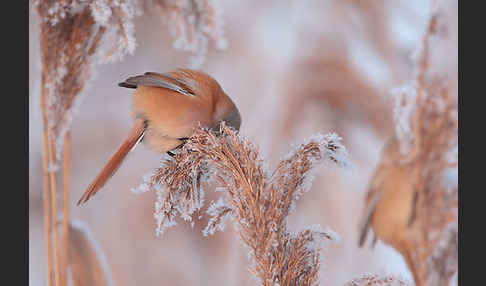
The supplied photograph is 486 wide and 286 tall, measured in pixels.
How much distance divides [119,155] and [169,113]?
152 mm

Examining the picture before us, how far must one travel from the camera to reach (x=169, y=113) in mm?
1188

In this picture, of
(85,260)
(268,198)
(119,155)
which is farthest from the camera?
(85,260)

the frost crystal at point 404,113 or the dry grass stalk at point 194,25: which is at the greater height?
the dry grass stalk at point 194,25

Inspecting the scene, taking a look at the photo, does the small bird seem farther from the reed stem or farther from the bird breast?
the reed stem

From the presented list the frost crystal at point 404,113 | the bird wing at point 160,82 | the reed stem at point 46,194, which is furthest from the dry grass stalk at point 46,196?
the frost crystal at point 404,113

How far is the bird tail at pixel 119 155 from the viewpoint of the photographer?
46.3 inches

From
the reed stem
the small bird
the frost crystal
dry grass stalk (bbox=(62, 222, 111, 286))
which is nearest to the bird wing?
the small bird

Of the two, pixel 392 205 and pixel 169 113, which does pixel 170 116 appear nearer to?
pixel 169 113

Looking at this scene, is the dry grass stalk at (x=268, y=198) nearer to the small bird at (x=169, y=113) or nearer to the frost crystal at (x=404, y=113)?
the small bird at (x=169, y=113)

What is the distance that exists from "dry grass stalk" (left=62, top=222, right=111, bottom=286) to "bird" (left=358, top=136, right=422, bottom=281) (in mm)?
659

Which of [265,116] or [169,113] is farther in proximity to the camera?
[265,116]

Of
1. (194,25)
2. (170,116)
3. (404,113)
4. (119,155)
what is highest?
(194,25)

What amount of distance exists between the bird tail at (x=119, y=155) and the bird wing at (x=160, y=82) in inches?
3.9

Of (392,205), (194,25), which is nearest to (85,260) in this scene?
(194,25)
